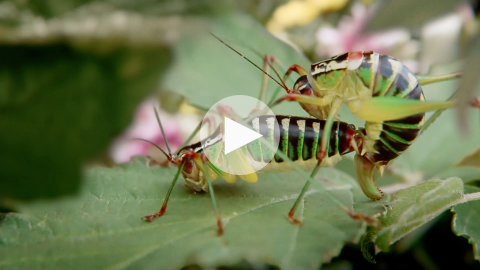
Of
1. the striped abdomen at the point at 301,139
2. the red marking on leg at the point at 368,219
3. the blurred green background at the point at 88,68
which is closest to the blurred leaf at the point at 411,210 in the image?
the red marking on leg at the point at 368,219

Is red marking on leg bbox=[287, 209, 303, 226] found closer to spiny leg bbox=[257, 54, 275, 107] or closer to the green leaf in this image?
the green leaf

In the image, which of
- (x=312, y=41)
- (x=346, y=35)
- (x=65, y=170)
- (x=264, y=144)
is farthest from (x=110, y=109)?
(x=312, y=41)

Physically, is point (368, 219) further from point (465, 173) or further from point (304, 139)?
point (465, 173)

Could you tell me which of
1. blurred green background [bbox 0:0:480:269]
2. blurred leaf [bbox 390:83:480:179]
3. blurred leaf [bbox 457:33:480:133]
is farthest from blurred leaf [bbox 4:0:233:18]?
blurred leaf [bbox 390:83:480:179]

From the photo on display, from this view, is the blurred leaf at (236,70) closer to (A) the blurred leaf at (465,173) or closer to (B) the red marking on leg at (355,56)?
(B) the red marking on leg at (355,56)

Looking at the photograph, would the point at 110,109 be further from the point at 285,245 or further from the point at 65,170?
the point at 285,245
